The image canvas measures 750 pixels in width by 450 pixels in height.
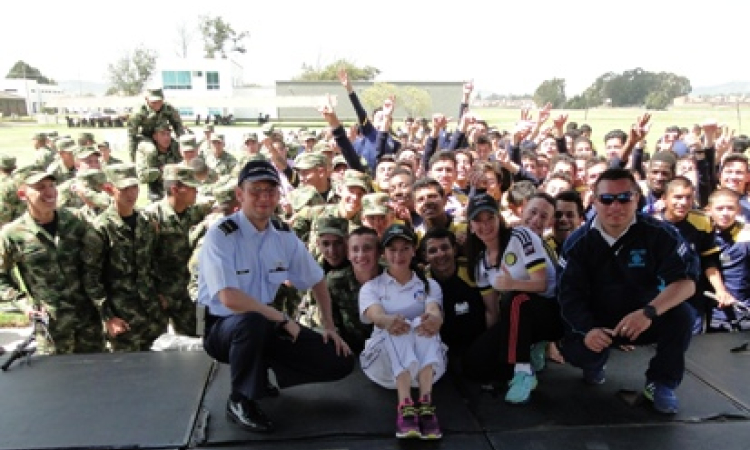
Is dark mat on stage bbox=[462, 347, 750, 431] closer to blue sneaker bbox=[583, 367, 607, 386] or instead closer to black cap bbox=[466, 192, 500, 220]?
blue sneaker bbox=[583, 367, 607, 386]

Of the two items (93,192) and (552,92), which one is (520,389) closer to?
(93,192)

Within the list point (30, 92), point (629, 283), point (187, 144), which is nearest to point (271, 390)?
point (629, 283)

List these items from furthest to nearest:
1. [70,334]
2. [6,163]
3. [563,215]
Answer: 1. [6,163]
2. [70,334]
3. [563,215]

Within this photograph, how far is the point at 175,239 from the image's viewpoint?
464 cm

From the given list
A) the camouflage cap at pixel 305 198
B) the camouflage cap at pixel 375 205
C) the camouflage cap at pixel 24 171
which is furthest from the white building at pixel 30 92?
the camouflage cap at pixel 375 205

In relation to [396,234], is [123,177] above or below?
above

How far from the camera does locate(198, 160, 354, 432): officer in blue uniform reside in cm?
297

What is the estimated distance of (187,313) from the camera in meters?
4.80

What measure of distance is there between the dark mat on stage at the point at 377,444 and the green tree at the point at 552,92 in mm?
22195

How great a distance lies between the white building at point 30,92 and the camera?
75438mm

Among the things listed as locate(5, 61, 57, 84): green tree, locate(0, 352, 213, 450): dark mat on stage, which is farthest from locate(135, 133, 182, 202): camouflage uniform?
locate(5, 61, 57, 84): green tree

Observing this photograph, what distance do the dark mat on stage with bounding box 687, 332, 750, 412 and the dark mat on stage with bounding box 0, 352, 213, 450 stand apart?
302 cm

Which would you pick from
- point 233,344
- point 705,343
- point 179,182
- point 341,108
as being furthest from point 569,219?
point 341,108

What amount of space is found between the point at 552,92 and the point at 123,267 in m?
24.0
